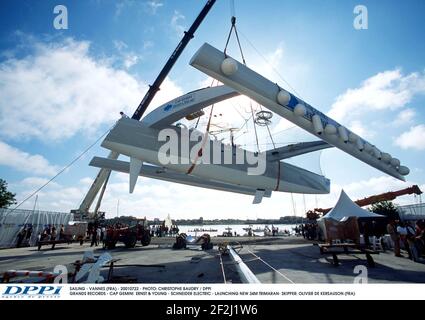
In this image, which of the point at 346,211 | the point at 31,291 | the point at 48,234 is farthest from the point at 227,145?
the point at 48,234

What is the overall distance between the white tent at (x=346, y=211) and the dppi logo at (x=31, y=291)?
1283 centimetres

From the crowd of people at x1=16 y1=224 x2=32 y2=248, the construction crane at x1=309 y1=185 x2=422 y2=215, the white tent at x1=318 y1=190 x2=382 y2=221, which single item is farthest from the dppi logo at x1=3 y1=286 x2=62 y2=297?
the construction crane at x1=309 y1=185 x2=422 y2=215

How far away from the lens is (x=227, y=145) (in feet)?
35.3

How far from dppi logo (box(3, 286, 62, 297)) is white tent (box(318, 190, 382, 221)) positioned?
12827 millimetres

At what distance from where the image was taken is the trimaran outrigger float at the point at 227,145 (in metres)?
5.98

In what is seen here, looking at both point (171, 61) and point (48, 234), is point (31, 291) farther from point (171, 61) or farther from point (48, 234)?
point (48, 234)

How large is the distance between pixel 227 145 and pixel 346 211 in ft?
25.2

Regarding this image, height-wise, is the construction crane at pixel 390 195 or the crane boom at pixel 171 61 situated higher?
the crane boom at pixel 171 61

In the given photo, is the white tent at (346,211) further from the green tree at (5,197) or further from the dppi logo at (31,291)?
the green tree at (5,197)

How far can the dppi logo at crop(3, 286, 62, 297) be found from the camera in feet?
8.11

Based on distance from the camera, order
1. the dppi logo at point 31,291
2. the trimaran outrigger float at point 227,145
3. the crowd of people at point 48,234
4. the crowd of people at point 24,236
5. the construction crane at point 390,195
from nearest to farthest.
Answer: the dppi logo at point 31,291, the trimaran outrigger float at point 227,145, the crowd of people at point 24,236, the crowd of people at point 48,234, the construction crane at point 390,195

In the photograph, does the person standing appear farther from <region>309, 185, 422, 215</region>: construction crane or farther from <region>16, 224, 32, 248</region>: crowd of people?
<region>16, 224, 32, 248</region>: crowd of people

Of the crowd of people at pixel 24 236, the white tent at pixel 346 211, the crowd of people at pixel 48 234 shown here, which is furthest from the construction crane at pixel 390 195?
the crowd of people at pixel 24 236
